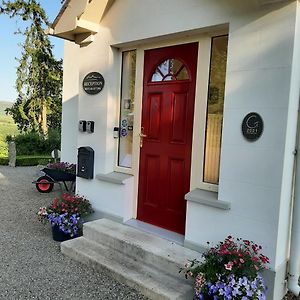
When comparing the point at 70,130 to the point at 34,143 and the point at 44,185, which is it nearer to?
the point at 44,185

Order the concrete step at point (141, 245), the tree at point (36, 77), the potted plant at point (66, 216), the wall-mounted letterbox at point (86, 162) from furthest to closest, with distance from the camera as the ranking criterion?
the tree at point (36, 77), the wall-mounted letterbox at point (86, 162), the potted plant at point (66, 216), the concrete step at point (141, 245)

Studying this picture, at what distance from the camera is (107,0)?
3.86 meters

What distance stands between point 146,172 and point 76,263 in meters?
1.40

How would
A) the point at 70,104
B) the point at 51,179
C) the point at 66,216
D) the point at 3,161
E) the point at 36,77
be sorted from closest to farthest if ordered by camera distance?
the point at 66,216
the point at 51,179
the point at 70,104
the point at 3,161
the point at 36,77

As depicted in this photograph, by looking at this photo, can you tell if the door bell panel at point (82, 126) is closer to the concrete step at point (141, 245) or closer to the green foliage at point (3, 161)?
the concrete step at point (141, 245)

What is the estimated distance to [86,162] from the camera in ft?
14.1

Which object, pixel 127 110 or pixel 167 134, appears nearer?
pixel 167 134

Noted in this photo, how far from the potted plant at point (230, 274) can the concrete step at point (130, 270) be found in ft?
0.77

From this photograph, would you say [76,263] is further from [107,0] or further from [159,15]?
[107,0]

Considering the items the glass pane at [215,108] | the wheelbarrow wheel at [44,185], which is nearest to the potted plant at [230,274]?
the glass pane at [215,108]

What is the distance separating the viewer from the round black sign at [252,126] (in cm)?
268

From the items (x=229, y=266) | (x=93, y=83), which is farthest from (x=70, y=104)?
(x=229, y=266)

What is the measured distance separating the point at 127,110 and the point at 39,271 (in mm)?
2332

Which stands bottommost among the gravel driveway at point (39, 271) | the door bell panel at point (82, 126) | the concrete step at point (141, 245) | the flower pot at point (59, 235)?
the gravel driveway at point (39, 271)
